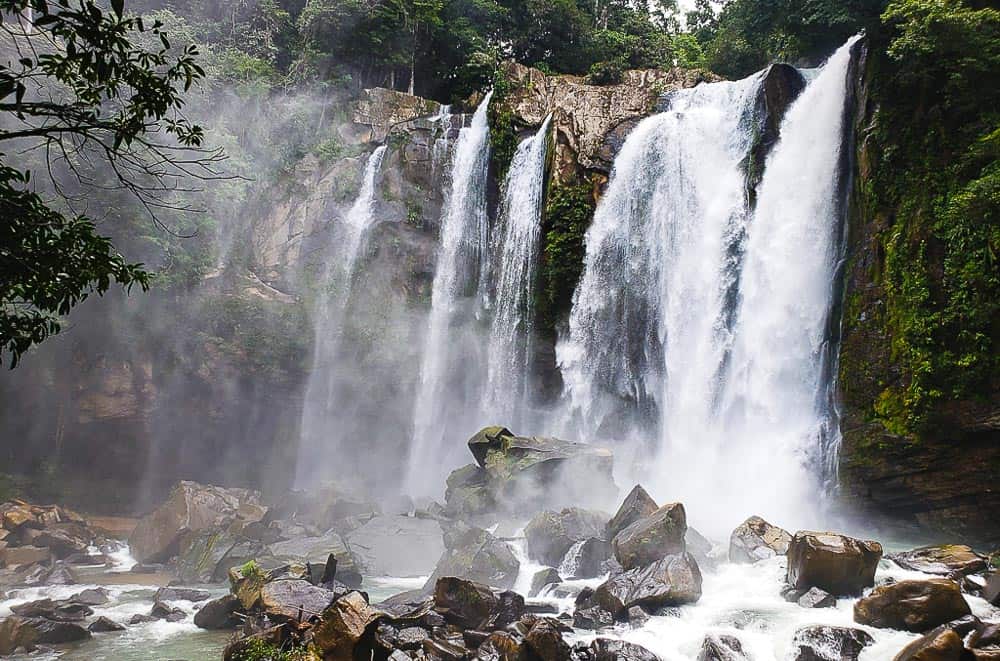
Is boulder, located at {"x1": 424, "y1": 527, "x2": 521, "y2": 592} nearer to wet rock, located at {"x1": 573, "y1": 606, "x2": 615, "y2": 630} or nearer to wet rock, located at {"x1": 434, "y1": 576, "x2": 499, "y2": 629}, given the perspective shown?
wet rock, located at {"x1": 434, "y1": 576, "x2": 499, "y2": 629}

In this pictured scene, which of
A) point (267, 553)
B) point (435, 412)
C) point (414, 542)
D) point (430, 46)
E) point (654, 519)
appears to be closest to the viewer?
point (654, 519)

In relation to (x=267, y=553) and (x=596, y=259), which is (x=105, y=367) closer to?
(x=267, y=553)

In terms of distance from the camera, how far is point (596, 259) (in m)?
22.2

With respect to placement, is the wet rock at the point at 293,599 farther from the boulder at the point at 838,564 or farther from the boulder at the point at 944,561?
the boulder at the point at 944,561

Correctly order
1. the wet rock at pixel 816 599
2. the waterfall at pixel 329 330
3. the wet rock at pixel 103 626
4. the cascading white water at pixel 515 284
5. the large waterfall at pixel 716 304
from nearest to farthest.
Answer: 1. the wet rock at pixel 816 599
2. the wet rock at pixel 103 626
3. the large waterfall at pixel 716 304
4. the cascading white water at pixel 515 284
5. the waterfall at pixel 329 330

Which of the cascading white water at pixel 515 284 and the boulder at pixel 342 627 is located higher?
the cascading white water at pixel 515 284

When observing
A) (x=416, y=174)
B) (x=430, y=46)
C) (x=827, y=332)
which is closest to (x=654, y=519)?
(x=827, y=332)

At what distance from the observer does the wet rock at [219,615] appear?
11250 mm

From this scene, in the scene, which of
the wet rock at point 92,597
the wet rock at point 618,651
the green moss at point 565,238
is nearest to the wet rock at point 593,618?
the wet rock at point 618,651

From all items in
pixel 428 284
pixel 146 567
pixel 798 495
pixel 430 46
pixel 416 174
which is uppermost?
pixel 430 46

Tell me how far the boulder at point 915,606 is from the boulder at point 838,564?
0.80 m

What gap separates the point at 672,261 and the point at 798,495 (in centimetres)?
806

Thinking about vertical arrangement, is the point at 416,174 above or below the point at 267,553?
above

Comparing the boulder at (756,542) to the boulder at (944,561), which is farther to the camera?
the boulder at (756,542)
